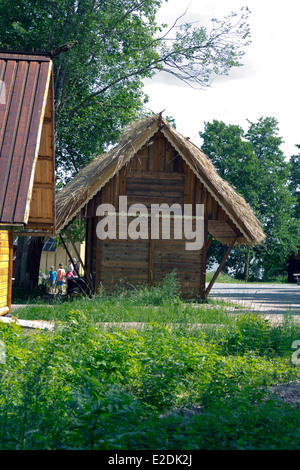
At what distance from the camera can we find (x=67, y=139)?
21766 mm

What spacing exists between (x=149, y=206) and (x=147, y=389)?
11338 millimetres

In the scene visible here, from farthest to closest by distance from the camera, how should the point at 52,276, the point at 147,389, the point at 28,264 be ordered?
the point at 52,276, the point at 28,264, the point at 147,389

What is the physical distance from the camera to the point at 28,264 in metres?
22.1

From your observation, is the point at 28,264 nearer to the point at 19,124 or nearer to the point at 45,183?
the point at 45,183

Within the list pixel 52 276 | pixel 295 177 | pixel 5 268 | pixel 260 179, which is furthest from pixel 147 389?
pixel 295 177

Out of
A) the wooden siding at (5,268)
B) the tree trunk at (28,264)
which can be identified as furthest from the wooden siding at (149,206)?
the tree trunk at (28,264)

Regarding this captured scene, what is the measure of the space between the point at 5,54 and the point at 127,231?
7817 millimetres

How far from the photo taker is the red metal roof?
294 inches

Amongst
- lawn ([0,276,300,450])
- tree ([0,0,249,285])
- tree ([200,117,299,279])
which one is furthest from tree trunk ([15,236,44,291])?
tree ([200,117,299,279])

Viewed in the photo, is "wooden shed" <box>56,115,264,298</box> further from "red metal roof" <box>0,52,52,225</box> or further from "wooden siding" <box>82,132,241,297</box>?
"red metal roof" <box>0,52,52,225</box>

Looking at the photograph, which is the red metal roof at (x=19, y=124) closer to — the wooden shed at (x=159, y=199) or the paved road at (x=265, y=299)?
the paved road at (x=265, y=299)

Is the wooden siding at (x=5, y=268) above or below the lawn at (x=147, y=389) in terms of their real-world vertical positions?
above

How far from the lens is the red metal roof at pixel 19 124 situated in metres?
7.47
